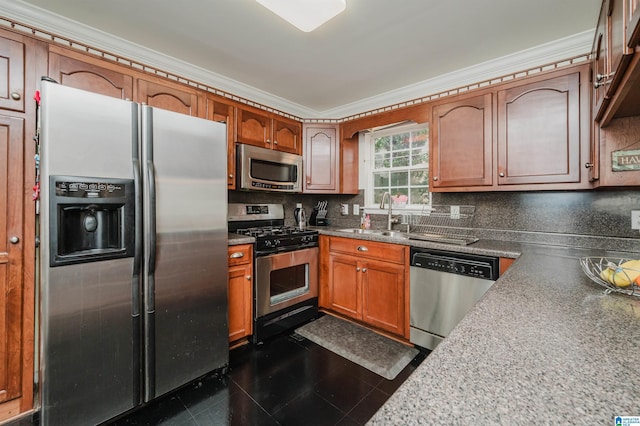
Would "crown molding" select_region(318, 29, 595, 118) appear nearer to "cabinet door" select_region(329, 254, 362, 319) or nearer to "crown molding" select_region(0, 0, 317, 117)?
"crown molding" select_region(0, 0, 317, 117)

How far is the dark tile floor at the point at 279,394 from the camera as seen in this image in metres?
1.56

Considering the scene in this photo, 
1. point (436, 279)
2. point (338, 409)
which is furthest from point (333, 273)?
point (338, 409)

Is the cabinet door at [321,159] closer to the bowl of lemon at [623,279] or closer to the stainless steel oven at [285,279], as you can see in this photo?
the stainless steel oven at [285,279]

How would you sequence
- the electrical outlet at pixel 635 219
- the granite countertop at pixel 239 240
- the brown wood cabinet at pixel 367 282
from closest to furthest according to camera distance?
the electrical outlet at pixel 635 219, the granite countertop at pixel 239 240, the brown wood cabinet at pixel 367 282

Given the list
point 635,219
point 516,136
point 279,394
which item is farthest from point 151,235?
point 635,219

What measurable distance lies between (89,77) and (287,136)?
167 centimetres

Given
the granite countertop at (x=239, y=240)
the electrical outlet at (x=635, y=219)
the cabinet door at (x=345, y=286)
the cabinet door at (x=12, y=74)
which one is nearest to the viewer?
the cabinet door at (x=12, y=74)

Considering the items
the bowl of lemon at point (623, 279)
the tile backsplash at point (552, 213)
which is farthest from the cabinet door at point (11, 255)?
the bowl of lemon at point (623, 279)

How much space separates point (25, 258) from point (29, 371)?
0.65 metres

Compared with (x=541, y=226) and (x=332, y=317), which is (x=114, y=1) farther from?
(x=541, y=226)

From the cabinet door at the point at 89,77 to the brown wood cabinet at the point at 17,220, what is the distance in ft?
0.27

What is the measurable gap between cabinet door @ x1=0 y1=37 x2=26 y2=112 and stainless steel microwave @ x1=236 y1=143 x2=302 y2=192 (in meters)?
1.35

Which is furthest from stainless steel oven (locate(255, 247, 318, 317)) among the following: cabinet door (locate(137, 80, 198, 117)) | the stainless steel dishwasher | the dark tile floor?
cabinet door (locate(137, 80, 198, 117))

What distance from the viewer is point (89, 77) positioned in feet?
5.83
